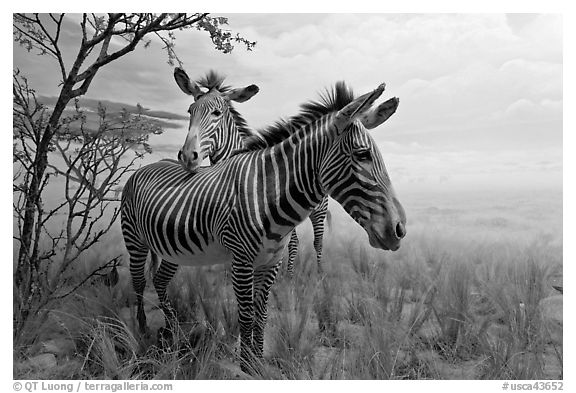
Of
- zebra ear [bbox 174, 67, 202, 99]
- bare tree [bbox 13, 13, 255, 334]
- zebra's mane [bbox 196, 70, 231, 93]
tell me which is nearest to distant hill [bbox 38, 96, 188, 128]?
bare tree [bbox 13, 13, 255, 334]

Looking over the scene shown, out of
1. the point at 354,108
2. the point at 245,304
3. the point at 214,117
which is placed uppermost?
the point at 214,117

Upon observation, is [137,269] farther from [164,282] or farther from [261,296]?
[261,296]

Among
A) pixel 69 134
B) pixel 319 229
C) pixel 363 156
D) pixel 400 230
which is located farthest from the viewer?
pixel 319 229

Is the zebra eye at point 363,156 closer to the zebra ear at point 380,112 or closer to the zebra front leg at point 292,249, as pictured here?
the zebra ear at point 380,112

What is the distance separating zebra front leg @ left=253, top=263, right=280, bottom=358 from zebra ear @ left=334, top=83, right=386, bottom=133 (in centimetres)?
97

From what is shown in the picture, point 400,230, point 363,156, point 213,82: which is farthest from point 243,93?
point 400,230

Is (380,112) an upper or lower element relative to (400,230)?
upper

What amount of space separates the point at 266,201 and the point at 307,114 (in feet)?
1.89

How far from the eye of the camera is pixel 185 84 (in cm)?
359

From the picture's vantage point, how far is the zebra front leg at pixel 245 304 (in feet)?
9.29

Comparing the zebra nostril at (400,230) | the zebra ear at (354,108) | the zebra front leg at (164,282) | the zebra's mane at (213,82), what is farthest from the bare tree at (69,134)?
the zebra nostril at (400,230)

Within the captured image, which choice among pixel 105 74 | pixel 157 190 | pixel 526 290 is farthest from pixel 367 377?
pixel 105 74

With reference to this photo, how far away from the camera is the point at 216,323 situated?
3248 millimetres

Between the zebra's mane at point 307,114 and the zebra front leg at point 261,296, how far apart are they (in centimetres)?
77
